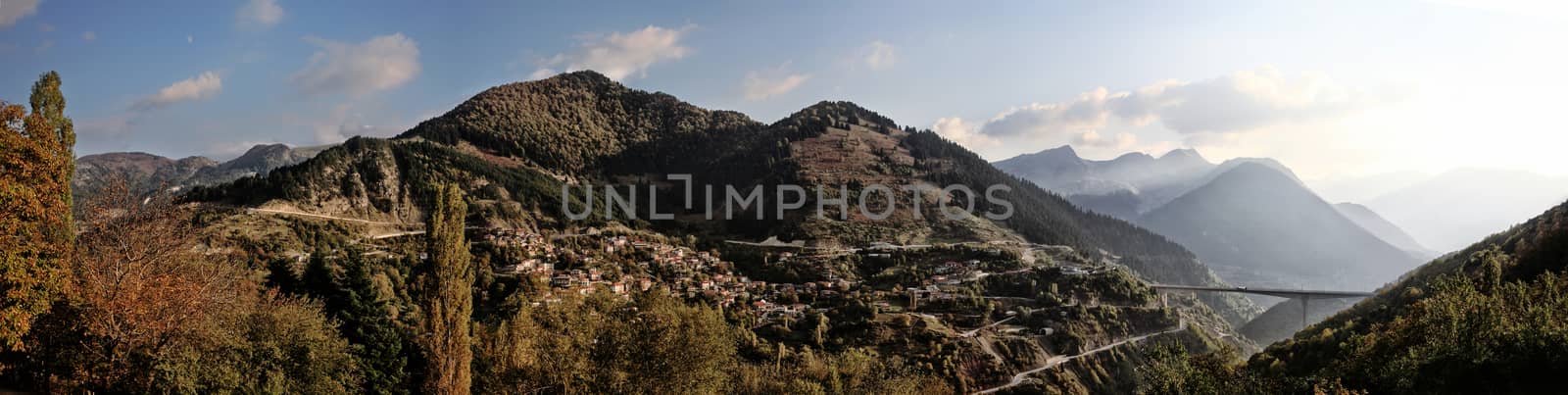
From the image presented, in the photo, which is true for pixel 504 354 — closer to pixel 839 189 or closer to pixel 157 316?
pixel 157 316

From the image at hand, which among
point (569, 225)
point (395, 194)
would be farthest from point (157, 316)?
point (569, 225)

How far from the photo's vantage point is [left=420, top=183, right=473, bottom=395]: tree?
18750 millimetres

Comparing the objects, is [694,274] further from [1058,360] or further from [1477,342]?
[1477,342]

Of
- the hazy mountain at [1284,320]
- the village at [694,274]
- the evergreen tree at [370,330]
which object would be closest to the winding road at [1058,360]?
the village at [694,274]

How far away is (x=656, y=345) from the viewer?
19266 millimetres

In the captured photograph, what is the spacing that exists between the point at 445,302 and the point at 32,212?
875 cm

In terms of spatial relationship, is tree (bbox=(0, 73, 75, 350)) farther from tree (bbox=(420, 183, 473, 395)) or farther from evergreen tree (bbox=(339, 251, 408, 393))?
evergreen tree (bbox=(339, 251, 408, 393))

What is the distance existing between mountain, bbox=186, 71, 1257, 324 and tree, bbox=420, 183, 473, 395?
152 ft

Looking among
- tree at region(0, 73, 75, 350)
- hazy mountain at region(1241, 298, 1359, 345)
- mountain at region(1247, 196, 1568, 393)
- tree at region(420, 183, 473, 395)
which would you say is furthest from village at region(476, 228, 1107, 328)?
mountain at region(1247, 196, 1568, 393)

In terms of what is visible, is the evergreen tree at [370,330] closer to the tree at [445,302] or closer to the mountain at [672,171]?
the tree at [445,302]

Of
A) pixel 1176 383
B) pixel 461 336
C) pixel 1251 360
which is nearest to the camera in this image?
pixel 461 336

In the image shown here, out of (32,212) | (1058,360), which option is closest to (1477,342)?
(32,212)

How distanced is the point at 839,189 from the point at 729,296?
5066 cm

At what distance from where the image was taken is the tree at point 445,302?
1875 centimetres
